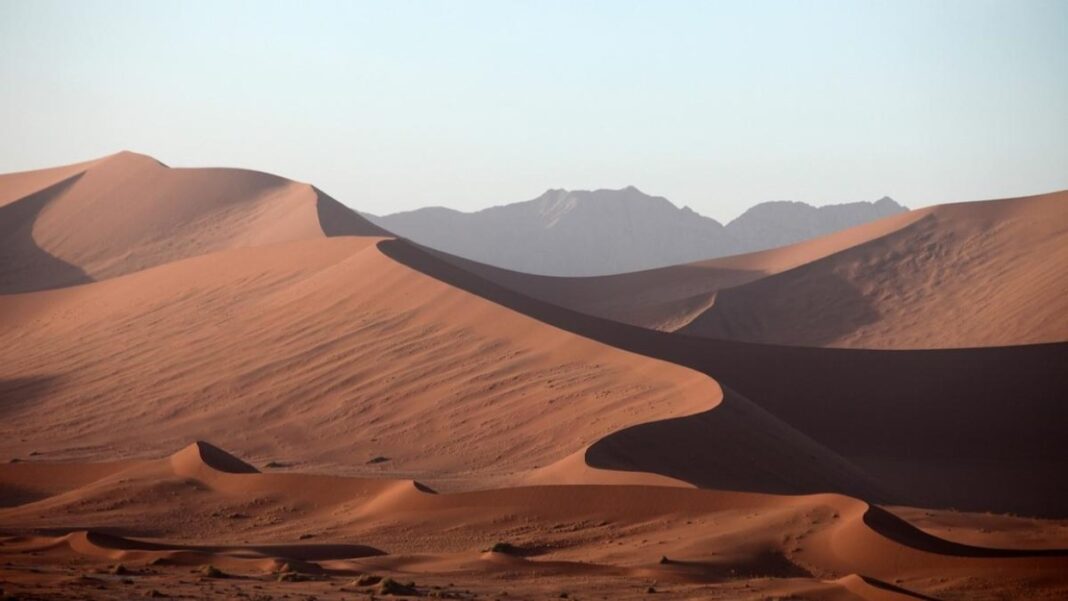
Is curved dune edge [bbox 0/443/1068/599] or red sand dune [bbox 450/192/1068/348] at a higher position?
red sand dune [bbox 450/192/1068/348]

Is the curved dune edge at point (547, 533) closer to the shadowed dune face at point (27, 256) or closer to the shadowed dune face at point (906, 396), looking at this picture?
the shadowed dune face at point (906, 396)

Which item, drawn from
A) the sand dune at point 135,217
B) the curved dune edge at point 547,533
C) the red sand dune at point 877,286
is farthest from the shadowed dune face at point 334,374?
the red sand dune at point 877,286

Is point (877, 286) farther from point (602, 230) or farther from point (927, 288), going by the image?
point (602, 230)

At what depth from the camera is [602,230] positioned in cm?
16900

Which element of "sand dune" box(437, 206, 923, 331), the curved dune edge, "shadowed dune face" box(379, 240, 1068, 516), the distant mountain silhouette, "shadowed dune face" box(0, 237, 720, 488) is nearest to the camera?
the curved dune edge

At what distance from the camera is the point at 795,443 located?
90.9 feet

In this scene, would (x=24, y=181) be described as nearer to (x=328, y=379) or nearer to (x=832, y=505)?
(x=328, y=379)

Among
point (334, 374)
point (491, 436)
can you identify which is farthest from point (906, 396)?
point (334, 374)

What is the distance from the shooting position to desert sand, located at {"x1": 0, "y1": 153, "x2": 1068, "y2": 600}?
655 inches

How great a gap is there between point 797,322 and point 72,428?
124 ft

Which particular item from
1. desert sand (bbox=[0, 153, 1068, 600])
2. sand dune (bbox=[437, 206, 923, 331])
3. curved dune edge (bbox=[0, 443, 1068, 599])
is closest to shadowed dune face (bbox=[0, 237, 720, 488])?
desert sand (bbox=[0, 153, 1068, 600])

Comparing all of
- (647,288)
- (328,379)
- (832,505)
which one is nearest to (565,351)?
(328,379)

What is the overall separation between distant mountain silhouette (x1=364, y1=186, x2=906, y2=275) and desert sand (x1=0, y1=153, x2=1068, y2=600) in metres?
95.4

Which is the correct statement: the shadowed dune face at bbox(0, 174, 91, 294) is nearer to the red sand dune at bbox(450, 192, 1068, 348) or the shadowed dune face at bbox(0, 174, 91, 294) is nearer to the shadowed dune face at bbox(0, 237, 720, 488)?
the shadowed dune face at bbox(0, 237, 720, 488)
